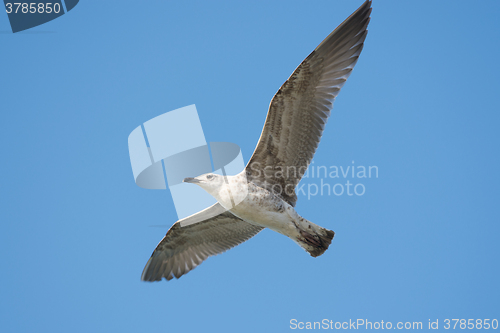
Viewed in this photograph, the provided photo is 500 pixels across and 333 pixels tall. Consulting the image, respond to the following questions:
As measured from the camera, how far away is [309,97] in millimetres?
8672

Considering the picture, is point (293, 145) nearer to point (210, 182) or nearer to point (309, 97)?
point (309, 97)

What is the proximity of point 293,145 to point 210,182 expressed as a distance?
5.19 ft

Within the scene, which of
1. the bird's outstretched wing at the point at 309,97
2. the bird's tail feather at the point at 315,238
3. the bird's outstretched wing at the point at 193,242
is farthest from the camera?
the bird's outstretched wing at the point at 193,242

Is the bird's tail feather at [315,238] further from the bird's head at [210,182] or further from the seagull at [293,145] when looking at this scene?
the bird's head at [210,182]

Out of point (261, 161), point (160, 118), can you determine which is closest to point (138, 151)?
point (160, 118)

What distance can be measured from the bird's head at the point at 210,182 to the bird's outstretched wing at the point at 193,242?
4.82 feet

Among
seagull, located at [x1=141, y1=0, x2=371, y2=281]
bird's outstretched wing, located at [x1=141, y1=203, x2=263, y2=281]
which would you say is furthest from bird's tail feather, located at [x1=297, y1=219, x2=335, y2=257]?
bird's outstretched wing, located at [x1=141, y1=203, x2=263, y2=281]

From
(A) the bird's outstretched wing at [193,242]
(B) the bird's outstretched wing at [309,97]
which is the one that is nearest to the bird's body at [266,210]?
(B) the bird's outstretched wing at [309,97]

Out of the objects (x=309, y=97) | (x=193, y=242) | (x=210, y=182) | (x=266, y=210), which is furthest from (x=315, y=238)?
(x=193, y=242)

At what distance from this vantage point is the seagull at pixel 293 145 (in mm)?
8617

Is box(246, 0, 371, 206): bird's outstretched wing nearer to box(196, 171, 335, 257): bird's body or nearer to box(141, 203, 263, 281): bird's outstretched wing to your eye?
box(196, 171, 335, 257): bird's body

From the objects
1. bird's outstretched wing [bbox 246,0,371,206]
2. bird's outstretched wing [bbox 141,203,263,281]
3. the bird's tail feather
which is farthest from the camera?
bird's outstretched wing [bbox 141,203,263,281]

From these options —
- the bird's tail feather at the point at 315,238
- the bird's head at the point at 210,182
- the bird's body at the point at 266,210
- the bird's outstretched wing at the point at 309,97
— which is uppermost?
the bird's outstretched wing at the point at 309,97

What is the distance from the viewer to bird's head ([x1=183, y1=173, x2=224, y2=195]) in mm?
8594
